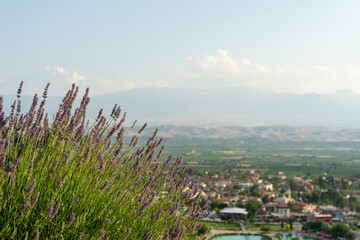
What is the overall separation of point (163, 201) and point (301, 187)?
66695 mm

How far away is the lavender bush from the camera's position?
2.16m

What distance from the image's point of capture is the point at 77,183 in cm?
243

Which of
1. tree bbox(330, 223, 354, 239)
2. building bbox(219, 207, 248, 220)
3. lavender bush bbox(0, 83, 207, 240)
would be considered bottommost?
building bbox(219, 207, 248, 220)

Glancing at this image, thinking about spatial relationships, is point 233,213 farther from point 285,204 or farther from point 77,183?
point 77,183

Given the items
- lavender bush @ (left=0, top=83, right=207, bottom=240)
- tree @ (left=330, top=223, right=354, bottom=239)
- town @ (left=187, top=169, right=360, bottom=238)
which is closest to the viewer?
lavender bush @ (left=0, top=83, right=207, bottom=240)

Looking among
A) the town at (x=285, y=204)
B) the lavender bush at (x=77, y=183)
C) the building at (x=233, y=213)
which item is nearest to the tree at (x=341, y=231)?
the town at (x=285, y=204)

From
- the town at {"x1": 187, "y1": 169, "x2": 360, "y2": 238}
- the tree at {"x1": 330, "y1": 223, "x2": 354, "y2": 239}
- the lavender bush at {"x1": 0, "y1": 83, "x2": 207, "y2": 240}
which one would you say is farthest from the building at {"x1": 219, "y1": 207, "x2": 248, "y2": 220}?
the lavender bush at {"x1": 0, "y1": 83, "x2": 207, "y2": 240}

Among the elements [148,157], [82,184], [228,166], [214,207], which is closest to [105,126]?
[148,157]

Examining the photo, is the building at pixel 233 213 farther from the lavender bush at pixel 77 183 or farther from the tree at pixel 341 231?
the lavender bush at pixel 77 183

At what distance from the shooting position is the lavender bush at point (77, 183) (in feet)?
7.09

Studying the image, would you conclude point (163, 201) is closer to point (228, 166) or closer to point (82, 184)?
point (82, 184)

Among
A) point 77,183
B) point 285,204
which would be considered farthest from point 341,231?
point 77,183

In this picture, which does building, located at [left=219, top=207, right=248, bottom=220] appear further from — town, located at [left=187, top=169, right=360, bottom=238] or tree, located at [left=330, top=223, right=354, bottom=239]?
tree, located at [left=330, top=223, right=354, bottom=239]

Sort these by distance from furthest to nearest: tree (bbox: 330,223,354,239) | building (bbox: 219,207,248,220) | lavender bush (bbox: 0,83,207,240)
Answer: building (bbox: 219,207,248,220) < tree (bbox: 330,223,354,239) < lavender bush (bbox: 0,83,207,240)
